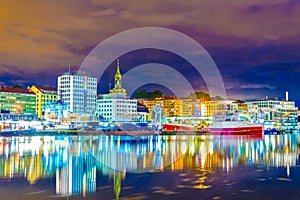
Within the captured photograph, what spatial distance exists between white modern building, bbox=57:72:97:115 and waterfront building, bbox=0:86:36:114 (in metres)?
5.47

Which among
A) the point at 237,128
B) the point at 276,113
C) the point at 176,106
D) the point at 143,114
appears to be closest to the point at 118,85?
the point at 143,114

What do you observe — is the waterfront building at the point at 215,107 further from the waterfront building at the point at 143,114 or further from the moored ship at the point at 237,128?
the moored ship at the point at 237,128

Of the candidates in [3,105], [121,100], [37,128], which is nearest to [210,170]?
[37,128]

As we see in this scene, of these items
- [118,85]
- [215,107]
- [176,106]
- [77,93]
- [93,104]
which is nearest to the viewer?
[77,93]

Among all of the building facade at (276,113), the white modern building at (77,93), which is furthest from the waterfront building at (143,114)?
the building facade at (276,113)

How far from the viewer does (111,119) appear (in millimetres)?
68250

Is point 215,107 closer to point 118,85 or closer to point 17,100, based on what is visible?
point 118,85

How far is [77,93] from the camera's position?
7075 centimetres

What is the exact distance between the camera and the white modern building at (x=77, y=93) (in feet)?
227

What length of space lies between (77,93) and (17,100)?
11862mm

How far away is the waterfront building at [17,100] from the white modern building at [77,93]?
17.9 feet

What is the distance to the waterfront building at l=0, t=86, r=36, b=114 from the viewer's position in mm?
60594

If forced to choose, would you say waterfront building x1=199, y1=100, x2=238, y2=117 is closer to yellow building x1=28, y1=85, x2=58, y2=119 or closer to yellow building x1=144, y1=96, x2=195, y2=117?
yellow building x1=144, y1=96, x2=195, y2=117

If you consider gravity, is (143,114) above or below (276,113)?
below
